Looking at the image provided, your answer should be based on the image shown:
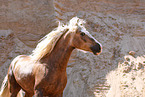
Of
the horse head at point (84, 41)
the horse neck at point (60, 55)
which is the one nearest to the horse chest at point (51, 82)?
the horse neck at point (60, 55)

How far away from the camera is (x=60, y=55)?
2.92 metres

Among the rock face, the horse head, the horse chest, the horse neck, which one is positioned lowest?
the rock face

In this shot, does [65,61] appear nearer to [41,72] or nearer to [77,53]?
[41,72]

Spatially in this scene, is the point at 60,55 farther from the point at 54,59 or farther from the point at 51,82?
the point at 51,82

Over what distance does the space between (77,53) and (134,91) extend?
7.42ft

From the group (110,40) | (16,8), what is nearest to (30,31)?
(16,8)

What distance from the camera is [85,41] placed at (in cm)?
288

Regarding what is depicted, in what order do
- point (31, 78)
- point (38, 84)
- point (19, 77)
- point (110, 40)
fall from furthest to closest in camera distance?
point (110, 40)
point (19, 77)
point (31, 78)
point (38, 84)

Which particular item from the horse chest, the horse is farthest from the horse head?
the horse chest

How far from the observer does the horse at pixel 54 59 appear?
2793mm

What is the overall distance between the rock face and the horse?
11.7ft

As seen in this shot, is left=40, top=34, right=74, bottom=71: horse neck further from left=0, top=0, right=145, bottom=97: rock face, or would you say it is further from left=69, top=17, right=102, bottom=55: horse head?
left=0, top=0, right=145, bottom=97: rock face

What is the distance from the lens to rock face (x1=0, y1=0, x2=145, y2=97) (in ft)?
21.5

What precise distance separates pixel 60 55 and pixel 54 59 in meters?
0.10
